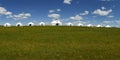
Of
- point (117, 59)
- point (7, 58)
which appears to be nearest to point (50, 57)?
point (7, 58)

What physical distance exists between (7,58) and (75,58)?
250 inches

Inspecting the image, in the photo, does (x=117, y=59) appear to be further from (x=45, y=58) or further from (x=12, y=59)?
(x=12, y=59)

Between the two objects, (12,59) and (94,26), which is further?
(94,26)

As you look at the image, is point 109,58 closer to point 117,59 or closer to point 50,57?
point 117,59

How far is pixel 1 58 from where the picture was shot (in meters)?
25.5

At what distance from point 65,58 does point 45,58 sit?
1.86m

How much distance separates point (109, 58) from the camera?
84.9 ft

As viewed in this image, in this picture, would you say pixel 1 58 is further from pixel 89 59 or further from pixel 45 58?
pixel 89 59

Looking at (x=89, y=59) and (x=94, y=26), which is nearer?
(x=89, y=59)

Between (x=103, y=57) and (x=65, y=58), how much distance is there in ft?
12.4

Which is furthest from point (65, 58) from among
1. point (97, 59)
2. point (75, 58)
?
point (97, 59)

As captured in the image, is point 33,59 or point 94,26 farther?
point 94,26

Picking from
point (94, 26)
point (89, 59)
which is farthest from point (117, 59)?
point (94, 26)

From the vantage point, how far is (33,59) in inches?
976
